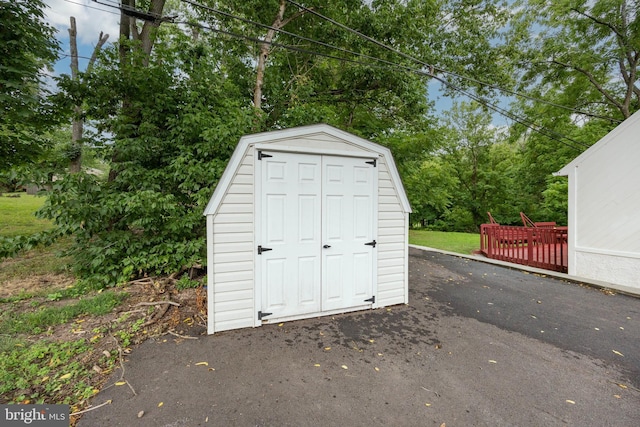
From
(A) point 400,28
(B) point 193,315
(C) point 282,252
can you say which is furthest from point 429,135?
(B) point 193,315

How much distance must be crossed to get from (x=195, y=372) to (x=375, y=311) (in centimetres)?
256

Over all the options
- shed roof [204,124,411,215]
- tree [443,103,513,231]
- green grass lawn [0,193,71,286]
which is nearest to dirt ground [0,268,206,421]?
green grass lawn [0,193,71,286]

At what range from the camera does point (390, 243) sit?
4266mm

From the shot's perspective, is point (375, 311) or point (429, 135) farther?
point (429, 135)

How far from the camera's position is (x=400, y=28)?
745 cm

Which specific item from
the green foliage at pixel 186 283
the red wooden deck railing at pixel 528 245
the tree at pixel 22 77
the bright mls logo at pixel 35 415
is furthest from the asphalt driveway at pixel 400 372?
the tree at pixel 22 77

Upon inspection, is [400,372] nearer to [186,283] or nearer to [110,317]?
[110,317]

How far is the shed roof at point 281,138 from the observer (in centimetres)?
337

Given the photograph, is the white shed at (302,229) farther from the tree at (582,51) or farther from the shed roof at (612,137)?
the tree at (582,51)

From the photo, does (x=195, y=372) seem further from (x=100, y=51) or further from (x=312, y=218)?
(x=100, y=51)

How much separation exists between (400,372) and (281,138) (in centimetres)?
302

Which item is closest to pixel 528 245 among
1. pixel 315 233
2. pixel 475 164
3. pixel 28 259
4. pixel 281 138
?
pixel 315 233

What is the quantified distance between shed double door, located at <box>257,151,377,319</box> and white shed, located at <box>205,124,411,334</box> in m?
0.01

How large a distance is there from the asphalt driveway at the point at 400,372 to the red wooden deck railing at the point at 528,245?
8.41ft
